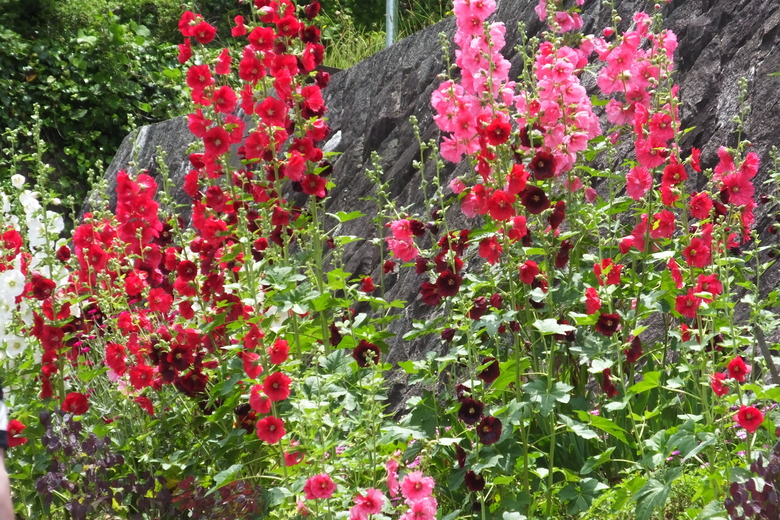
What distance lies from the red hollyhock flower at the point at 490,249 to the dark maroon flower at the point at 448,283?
0.10 meters

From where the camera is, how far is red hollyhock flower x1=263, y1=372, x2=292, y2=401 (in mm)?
2334

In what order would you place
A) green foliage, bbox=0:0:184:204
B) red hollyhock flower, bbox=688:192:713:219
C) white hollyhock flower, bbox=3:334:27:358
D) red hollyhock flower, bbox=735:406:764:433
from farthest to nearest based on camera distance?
green foliage, bbox=0:0:184:204 < white hollyhock flower, bbox=3:334:27:358 < red hollyhock flower, bbox=688:192:713:219 < red hollyhock flower, bbox=735:406:764:433

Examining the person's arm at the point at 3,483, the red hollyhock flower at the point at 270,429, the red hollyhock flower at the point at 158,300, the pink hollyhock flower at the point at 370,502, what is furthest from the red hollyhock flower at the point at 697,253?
the person's arm at the point at 3,483

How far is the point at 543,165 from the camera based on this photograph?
8.04 feet

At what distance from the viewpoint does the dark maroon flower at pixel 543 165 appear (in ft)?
8.02

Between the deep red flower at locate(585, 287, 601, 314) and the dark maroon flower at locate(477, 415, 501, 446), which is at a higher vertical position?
the deep red flower at locate(585, 287, 601, 314)

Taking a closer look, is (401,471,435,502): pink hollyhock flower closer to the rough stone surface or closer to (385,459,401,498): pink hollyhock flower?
(385,459,401,498): pink hollyhock flower

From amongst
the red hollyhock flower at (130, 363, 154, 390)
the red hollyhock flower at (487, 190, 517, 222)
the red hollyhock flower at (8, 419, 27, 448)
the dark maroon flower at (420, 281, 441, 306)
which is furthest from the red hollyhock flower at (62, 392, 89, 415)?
the red hollyhock flower at (487, 190, 517, 222)

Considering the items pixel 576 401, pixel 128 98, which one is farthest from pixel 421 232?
pixel 128 98

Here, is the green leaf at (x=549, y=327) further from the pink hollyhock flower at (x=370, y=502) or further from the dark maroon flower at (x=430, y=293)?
the pink hollyhock flower at (x=370, y=502)

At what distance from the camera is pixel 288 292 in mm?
2680

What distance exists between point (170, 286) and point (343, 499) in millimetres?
1193

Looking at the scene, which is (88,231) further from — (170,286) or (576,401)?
(576,401)

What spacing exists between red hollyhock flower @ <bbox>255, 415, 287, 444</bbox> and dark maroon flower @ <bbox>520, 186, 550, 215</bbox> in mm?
821
